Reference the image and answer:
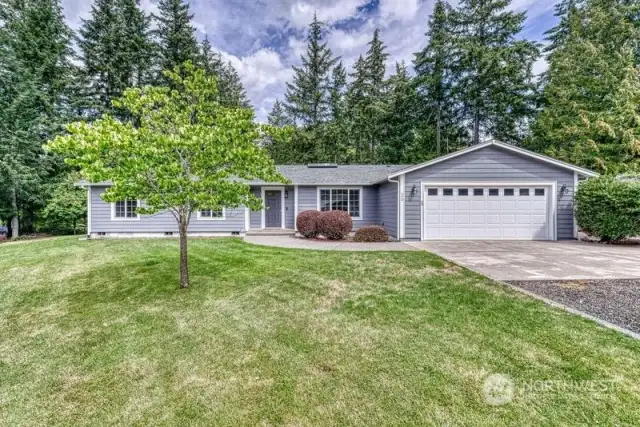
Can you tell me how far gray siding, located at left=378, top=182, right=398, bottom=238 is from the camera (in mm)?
11328

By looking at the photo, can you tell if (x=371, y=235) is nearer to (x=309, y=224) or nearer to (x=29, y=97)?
(x=309, y=224)

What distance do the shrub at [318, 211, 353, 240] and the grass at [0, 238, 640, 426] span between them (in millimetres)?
5502

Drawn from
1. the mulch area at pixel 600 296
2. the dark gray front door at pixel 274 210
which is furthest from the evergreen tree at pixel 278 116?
the mulch area at pixel 600 296

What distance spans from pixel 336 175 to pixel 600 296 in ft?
35.7

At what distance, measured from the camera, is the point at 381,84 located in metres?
24.9

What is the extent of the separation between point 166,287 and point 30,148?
17.9 meters

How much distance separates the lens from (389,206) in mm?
12023

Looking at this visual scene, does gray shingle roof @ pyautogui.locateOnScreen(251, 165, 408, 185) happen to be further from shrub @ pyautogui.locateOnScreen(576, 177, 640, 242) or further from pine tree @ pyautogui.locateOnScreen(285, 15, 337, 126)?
pine tree @ pyautogui.locateOnScreen(285, 15, 337, 126)

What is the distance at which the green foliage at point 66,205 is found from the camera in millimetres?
15414

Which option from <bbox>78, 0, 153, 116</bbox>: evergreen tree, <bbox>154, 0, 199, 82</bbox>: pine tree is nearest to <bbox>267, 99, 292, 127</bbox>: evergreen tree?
<bbox>154, 0, 199, 82</bbox>: pine tree

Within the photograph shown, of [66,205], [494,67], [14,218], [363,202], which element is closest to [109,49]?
[66,205]

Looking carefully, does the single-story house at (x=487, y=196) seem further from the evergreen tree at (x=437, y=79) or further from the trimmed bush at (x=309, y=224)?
the evergreen tree at (x=437, y=79)

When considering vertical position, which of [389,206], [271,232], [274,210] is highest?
[389,206]

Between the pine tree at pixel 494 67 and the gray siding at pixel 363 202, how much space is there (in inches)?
500
